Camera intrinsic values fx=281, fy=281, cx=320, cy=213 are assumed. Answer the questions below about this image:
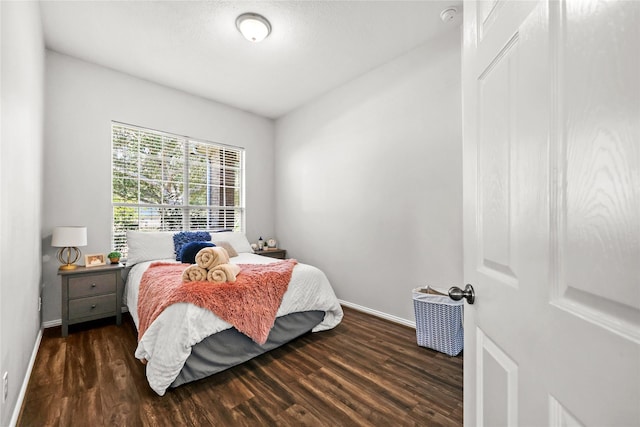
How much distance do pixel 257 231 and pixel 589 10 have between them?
174 inches

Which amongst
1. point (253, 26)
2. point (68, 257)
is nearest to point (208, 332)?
point (68, 257)

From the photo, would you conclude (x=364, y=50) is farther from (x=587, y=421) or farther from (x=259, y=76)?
(x=587, y=421)

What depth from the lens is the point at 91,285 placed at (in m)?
2.77

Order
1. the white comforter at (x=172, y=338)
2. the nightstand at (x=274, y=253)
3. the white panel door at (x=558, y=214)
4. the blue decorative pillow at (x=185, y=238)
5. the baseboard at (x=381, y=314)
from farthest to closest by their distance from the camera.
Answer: the nightstand at (x=274, y=253), the blue decorative pillow at (x=185, y=238), the baseboard at (x=381, y=314), the white comforter at (x=172, y=338), the white panel door at (x=558, y=214)

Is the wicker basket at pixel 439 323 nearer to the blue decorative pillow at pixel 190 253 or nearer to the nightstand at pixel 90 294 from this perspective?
the blue decorative pillow at pixel 190 253

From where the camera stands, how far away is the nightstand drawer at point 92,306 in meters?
2.67

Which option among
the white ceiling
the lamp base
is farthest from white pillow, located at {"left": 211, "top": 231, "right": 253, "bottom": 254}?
the white ceiling

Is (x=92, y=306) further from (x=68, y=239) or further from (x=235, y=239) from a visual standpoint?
(x=235, y=239)

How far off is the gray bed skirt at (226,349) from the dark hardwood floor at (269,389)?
0.06 metres

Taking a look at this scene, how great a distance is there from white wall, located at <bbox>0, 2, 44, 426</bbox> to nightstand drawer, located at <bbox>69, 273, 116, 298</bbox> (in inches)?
23.5

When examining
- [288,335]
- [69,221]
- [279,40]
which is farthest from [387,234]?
[69,221]

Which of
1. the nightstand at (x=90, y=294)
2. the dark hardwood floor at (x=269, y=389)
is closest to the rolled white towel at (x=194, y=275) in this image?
the dark hardwood floor at (x=269, y=389)

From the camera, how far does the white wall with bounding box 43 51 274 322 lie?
288cm

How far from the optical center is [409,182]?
290 cm
